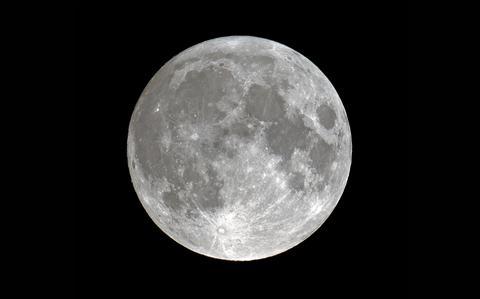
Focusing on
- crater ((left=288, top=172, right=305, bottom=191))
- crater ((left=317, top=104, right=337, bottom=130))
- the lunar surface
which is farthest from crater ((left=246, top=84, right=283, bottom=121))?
crater ((left=288, top=172, right=305, bottom=191))

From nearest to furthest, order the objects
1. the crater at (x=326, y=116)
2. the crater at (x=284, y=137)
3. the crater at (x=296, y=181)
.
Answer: the crater at (x=284, y=137) < the crater at (x=296, y=181) < the crater at (x=326, y=116)

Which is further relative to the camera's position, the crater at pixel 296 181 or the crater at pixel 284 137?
the crater at pixel 296 181

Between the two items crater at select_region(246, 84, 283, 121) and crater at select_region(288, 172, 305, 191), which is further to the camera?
crater at select_region(288, 172, 305, 191)

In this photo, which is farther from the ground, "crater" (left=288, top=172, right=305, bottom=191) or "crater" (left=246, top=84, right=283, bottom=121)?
"crater" (left=246, top=84, right=283, bottom=121)

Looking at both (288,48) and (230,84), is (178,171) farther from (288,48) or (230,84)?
(288,48)

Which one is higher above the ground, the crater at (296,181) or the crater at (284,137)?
the crater at (284,137)

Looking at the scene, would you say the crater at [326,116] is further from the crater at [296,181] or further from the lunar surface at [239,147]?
the crater at [296,181]

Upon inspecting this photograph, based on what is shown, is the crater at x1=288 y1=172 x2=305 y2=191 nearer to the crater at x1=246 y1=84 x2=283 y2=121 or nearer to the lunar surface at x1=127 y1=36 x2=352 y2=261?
the lunar surface at x1=127 y1=36 x2=352 y2=261

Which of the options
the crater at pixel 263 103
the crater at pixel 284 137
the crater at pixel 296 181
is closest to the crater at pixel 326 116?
the crater at pixel 284 137
